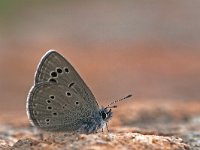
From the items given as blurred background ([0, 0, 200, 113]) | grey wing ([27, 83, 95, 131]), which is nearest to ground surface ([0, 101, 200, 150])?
grey wing ([27, 83, 95, 131])

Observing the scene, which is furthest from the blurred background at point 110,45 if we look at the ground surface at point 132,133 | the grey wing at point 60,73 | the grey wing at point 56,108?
→ the grey wing at point 60,73

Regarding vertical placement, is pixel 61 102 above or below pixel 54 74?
below

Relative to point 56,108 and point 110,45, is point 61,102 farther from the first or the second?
point 110,45

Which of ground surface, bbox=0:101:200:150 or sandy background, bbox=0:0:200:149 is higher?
sandy background, bbox=0:0:200:149

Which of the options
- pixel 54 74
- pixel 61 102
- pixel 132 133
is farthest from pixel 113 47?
pixel 132 133

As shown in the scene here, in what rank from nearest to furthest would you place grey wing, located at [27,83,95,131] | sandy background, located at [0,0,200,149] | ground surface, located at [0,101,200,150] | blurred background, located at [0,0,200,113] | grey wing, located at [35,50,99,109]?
1. ground surface, located at [0,101,200,150]
2. grey wing, located at [35,50,99,109]
3. grey wing, located at [27,83,95,131]
4. sandy background, located at [0,0,200,149]
5. blurred background, located at [0,0,200,113]

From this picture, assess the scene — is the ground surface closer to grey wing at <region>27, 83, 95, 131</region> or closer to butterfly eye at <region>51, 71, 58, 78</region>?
grey wing at <region>27, 83, 95, 131</region>

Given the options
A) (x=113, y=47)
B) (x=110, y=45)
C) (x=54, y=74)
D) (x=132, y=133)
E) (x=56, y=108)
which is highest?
(x=110, y=45)
